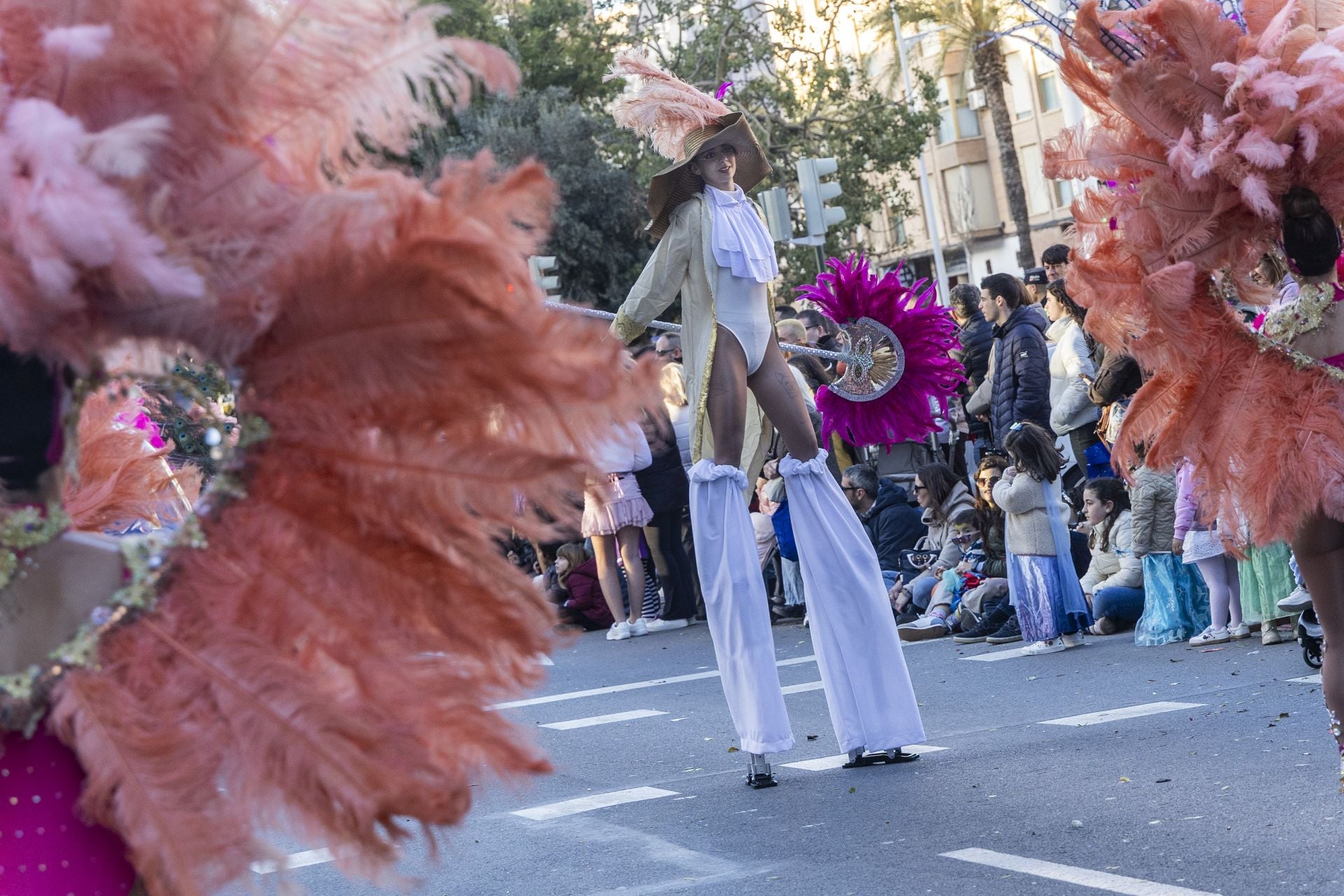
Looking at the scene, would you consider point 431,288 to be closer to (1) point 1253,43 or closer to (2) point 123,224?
(2) point 123,224

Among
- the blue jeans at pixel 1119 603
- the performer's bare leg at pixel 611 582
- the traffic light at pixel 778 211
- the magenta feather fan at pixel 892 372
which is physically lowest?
the blue jeans at pixel 1119 603

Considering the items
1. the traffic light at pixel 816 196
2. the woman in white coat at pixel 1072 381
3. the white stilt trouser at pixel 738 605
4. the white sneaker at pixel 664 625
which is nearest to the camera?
the white stilt trouser at pixel 738 605

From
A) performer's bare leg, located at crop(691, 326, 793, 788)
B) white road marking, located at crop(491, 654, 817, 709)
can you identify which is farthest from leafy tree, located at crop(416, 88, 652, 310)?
performer's bare leg, located at crop(691, 326, 793, 788)

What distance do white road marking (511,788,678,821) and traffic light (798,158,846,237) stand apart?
9907mm

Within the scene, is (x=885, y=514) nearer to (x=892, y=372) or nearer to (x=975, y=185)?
(x=892, y=372)

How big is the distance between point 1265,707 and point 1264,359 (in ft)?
7.21

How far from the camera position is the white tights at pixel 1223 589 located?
8.12 m

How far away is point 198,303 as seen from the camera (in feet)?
8.01

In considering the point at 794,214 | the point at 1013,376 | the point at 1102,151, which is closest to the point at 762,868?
the point at 1102,151

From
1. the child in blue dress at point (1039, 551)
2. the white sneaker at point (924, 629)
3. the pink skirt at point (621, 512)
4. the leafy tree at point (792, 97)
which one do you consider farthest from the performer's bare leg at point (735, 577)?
the leafy tree at point (792, 97)

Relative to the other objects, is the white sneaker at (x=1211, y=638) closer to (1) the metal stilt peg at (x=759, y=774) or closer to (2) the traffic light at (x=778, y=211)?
(1) the metal stilt peg at (x=759, y=774)

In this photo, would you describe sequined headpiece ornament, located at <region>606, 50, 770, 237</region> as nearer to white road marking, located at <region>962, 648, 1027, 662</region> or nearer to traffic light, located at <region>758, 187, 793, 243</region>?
white road marking, located at <region>962, 648, 1027, 662</region>

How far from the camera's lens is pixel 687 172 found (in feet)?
19.9

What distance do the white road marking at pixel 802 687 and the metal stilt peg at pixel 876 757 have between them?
7.28 ft
